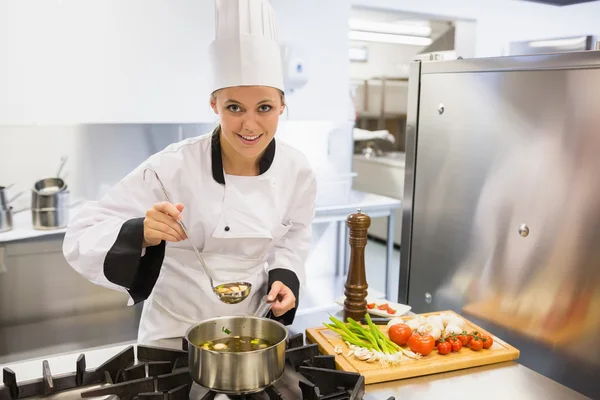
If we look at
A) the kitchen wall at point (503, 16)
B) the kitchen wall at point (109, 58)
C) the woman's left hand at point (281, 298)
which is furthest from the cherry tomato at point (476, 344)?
the kitchen wall at point (503, 16)

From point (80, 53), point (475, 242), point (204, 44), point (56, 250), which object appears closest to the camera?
point (475, 242)

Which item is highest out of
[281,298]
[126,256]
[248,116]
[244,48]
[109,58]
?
[109,58]

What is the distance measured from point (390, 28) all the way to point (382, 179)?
62.0 inches

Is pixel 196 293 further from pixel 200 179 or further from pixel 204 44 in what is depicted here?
pixel 204 44

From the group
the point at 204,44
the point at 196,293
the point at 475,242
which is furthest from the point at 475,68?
the point at 204,44

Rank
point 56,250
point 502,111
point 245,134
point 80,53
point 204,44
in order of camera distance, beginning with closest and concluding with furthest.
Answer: point 245,134 < point 502,111 < point 56,250 < point 80,53 < point 204,44

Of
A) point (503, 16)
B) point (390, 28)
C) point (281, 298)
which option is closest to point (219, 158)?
point (281, 298)

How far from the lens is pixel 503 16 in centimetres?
484

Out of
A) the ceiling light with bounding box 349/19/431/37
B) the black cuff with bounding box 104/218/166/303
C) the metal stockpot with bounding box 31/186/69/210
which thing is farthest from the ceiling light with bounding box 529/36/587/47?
the ceiling light with bounding box 349/19/431/37

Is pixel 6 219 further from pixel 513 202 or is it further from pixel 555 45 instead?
pixel 555 45

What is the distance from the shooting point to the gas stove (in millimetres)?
938

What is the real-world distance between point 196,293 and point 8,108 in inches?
85.0

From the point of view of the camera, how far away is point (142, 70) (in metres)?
3.23

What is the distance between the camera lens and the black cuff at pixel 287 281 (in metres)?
1.33
